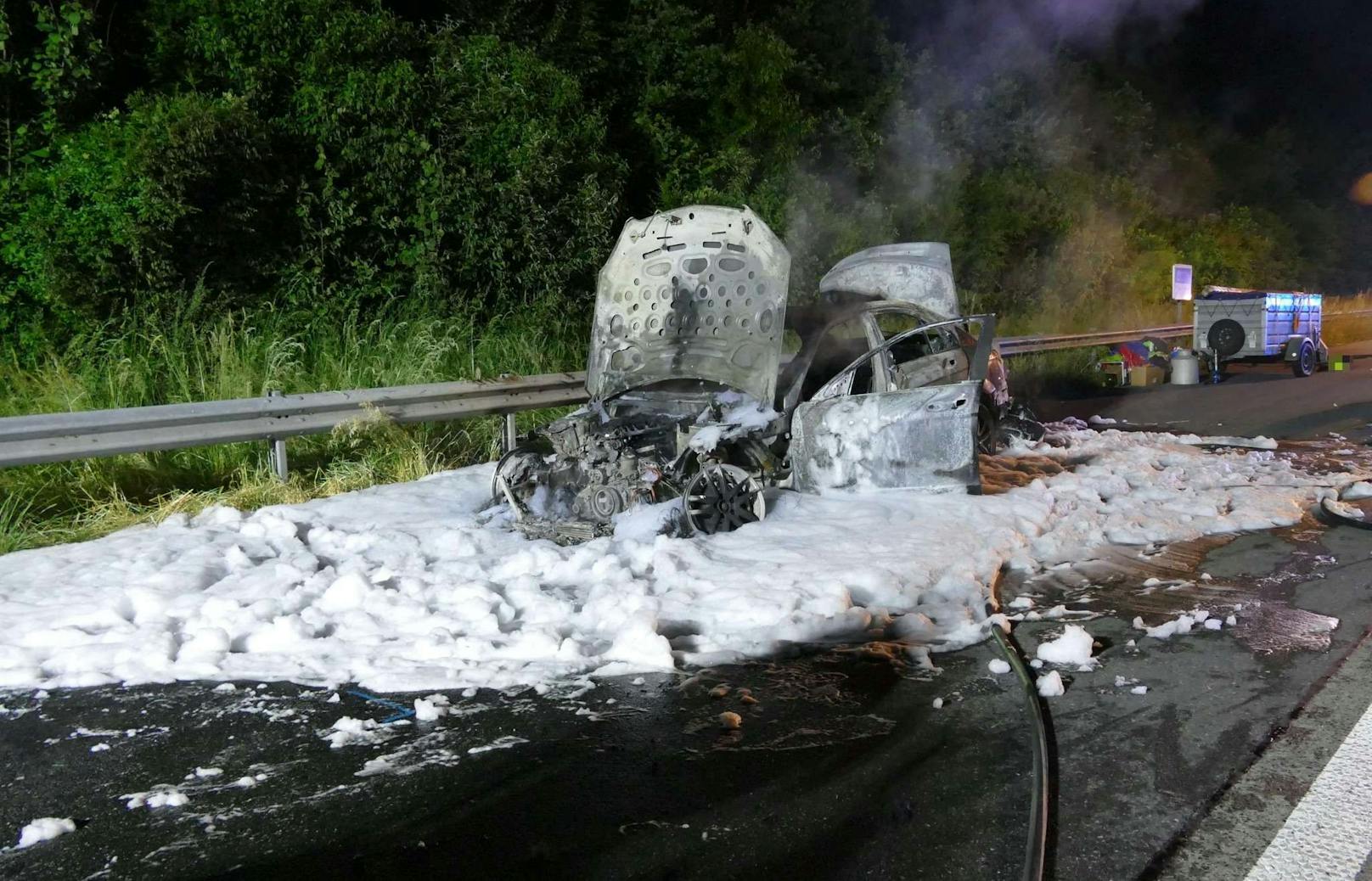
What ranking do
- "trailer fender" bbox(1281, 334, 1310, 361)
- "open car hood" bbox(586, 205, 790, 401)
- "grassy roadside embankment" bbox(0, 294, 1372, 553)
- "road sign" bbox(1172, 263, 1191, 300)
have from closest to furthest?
"grassy roadside embankment" bbox(0, 294, 1372, 553) < "open car hood" bbox(586, 205, 790, 401) < "trailer fender" bbox(1281, 334, 1310, 361) < "road sign" bbox(1172, 263, 1191, 300)

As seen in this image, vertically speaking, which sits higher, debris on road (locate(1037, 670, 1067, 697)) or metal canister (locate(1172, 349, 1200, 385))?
debris on road (locate(1037, 670, 1067, 697))

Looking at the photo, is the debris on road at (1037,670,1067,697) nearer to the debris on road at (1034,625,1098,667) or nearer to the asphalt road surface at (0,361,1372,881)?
the asphalt road surface at (0,361,1372,881)

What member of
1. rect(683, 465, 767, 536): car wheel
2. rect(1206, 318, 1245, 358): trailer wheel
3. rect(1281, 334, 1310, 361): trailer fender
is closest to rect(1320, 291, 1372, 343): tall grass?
rect(1281, 334, 1310, 361): trailer fender

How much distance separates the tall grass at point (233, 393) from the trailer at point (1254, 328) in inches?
477

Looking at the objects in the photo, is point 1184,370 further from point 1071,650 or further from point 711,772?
point 711,772

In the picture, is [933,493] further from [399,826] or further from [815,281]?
[815,281]

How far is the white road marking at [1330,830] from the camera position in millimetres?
2945

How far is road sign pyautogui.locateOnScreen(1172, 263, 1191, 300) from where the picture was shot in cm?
2431

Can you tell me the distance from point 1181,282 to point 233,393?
69.9 feet

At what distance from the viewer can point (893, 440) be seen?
726 cm

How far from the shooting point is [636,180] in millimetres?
16766

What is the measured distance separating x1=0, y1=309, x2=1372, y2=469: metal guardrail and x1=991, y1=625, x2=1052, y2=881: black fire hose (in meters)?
5.39

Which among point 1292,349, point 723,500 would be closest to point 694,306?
point 723,500

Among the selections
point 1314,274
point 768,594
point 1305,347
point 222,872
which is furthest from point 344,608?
point 1314,274
